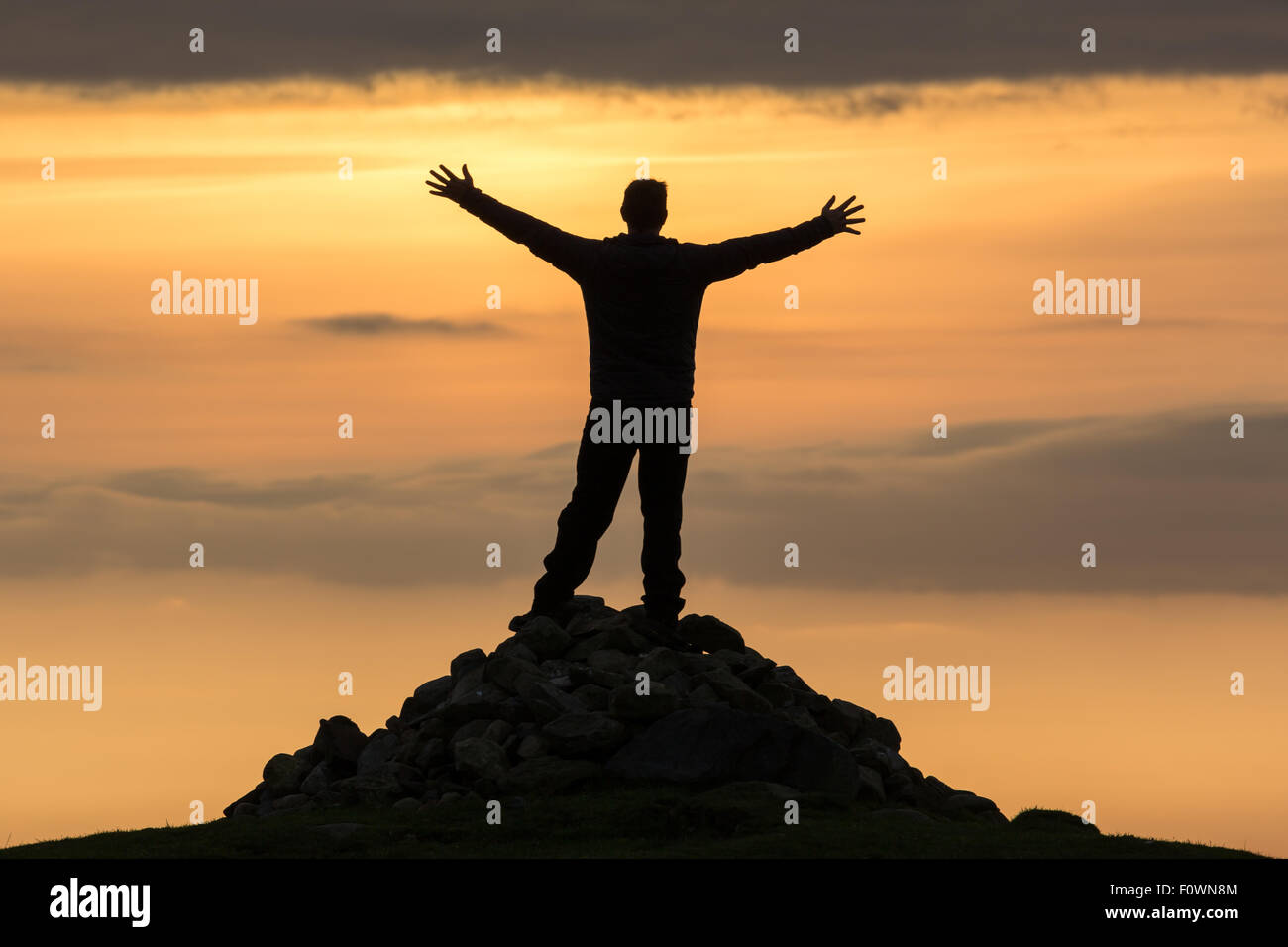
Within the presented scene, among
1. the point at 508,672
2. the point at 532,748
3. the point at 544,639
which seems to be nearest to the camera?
the point at 532,748

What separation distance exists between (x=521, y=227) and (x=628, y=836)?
708 centimetres

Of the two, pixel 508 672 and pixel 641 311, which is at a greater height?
pixel 641 311

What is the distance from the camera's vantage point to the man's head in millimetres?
20719

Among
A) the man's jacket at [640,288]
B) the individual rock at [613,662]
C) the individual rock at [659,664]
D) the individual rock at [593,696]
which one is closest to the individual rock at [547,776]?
the individual rock at [593,696]

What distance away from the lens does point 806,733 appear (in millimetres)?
20016

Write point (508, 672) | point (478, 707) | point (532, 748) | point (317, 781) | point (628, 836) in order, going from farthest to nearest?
1. point (317, 781)
2. point (508, 672)
3. point (478, 707)
4. point (532, 748)
5. point (628, 836)

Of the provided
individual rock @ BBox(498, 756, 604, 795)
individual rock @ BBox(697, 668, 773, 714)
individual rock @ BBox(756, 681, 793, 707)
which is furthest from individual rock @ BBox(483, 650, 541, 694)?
individual rock @ BBox(756, 681, 793, 707)

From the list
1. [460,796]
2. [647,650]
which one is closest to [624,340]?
[647,650]

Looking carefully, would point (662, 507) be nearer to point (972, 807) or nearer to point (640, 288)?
point (640, 288)

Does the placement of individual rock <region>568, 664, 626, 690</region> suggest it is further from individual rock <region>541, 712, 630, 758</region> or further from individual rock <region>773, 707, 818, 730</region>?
individual rock <region>773, 707, 818, 730</region>

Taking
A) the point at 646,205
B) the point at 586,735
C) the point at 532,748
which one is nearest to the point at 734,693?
the point at 586,735

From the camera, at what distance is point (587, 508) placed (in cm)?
2123
